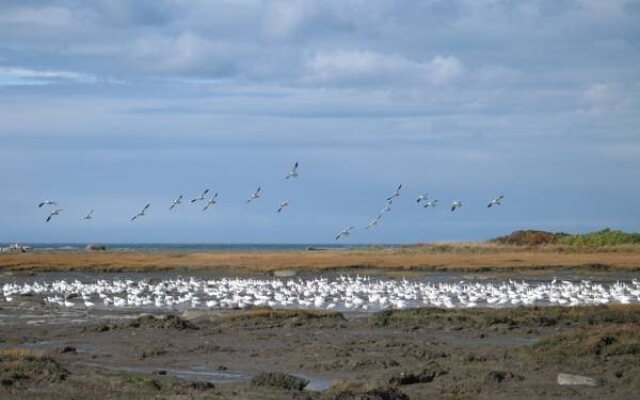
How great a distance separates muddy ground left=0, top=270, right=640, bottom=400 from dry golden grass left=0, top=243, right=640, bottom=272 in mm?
26868

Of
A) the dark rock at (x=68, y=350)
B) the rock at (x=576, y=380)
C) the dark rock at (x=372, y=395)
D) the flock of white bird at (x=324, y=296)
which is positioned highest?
the flock of white bird at (x=324, y=296)

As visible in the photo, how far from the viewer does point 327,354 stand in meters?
21.7

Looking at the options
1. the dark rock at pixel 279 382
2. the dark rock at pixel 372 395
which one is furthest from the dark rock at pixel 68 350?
the dark rock at pixel 372 395

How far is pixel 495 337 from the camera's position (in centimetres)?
2512

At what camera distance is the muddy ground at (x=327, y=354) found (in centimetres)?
Answer: 1706

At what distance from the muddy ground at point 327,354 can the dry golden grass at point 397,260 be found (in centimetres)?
2687

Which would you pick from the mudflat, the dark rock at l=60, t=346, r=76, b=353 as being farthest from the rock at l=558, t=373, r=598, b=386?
the dark rock at l=60, t=346, r=76, b=353

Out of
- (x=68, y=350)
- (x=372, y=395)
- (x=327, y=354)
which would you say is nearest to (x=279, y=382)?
(x=372, y=395)

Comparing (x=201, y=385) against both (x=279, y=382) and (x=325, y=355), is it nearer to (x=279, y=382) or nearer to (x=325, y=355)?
(x=279, y=382)

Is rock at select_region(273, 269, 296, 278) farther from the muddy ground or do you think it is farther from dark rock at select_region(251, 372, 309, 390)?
dark rock at select_region(251, 372, 309, 390)

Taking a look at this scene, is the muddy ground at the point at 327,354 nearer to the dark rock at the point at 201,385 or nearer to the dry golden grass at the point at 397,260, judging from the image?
the dark rock at the point at 201,385

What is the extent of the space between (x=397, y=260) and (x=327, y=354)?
41951mm

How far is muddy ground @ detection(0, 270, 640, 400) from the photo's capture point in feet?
56.0

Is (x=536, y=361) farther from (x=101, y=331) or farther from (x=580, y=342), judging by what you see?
(x=101, y=331)
